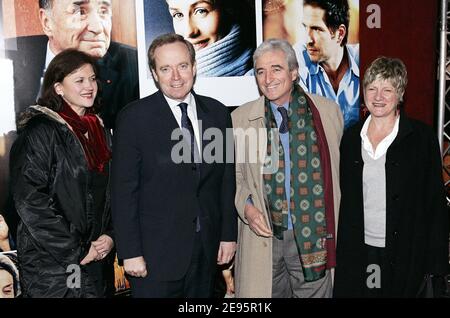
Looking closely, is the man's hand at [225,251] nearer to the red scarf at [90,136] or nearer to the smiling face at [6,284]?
the red scarf at [90,136]

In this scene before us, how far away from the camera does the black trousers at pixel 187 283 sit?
2.52m

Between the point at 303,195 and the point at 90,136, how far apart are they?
127cm

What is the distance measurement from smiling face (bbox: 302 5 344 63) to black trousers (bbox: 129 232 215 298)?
2253 millimetres

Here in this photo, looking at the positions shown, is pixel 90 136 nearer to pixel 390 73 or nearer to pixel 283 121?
pixel 283 121

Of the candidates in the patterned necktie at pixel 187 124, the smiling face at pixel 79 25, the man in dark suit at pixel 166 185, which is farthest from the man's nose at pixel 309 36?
the patterned necktie at pixel 187 124

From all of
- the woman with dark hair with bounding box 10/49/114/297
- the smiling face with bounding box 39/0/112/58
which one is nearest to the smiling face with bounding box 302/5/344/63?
the smiling face with bounding box 39/0/112/58

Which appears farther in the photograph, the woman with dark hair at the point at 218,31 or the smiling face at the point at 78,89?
the woman with dark hair at the point at 218,31

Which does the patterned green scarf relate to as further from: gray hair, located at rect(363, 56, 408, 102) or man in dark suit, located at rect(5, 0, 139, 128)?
man in dark suit, located at rect(5, 0, 139, 128)

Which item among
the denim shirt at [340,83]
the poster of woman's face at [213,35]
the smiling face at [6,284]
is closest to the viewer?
the smiling face at [6,284]

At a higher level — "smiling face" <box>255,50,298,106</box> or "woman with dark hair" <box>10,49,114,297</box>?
"smiling face" <box>255,50,298,106</box>

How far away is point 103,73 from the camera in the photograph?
3.72 metres

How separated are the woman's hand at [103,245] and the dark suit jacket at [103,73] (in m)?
1.25

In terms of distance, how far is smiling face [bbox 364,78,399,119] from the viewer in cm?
257

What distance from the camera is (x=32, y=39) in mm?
3547
